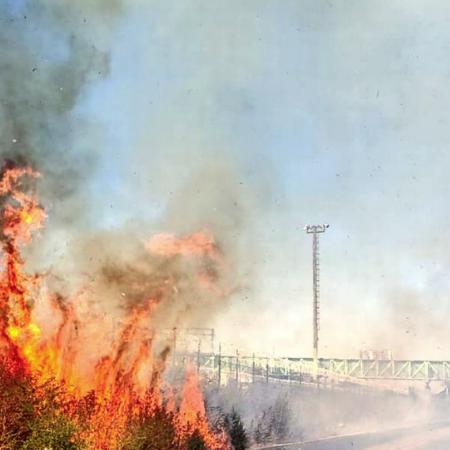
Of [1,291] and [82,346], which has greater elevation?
[1,291]

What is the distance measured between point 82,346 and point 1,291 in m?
4.00

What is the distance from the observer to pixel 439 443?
3556cm

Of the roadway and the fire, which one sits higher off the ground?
the fire

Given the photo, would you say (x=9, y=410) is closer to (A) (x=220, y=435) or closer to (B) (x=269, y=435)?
(A) (x=220, y=435)

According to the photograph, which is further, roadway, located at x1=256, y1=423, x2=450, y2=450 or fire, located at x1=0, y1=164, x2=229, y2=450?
roadway, located at x1=256, y1=423, x2=450, y2=450

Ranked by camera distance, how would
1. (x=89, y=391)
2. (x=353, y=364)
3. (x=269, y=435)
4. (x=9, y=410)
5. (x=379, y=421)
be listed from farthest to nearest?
(x=353, y=364)
(x=379, y=421)
(x=269, y=435)
(x=89, y=391)
(x=9, y=410)

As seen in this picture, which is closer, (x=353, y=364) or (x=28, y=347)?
(x=28, y=347)

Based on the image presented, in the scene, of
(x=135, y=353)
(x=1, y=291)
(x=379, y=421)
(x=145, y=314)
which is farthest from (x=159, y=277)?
(x=379, y=421)

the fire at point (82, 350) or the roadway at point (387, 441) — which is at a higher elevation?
the fire at point (82, 350)

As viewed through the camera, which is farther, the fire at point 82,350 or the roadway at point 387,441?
the roadway at point 387,441

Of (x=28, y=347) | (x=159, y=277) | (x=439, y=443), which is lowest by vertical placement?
(x=439, y=443)

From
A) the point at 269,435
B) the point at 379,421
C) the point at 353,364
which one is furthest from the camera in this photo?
the point at 353,364

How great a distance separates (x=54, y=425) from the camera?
1683 centimetres

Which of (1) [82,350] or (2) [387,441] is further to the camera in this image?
(2) [387,441]
